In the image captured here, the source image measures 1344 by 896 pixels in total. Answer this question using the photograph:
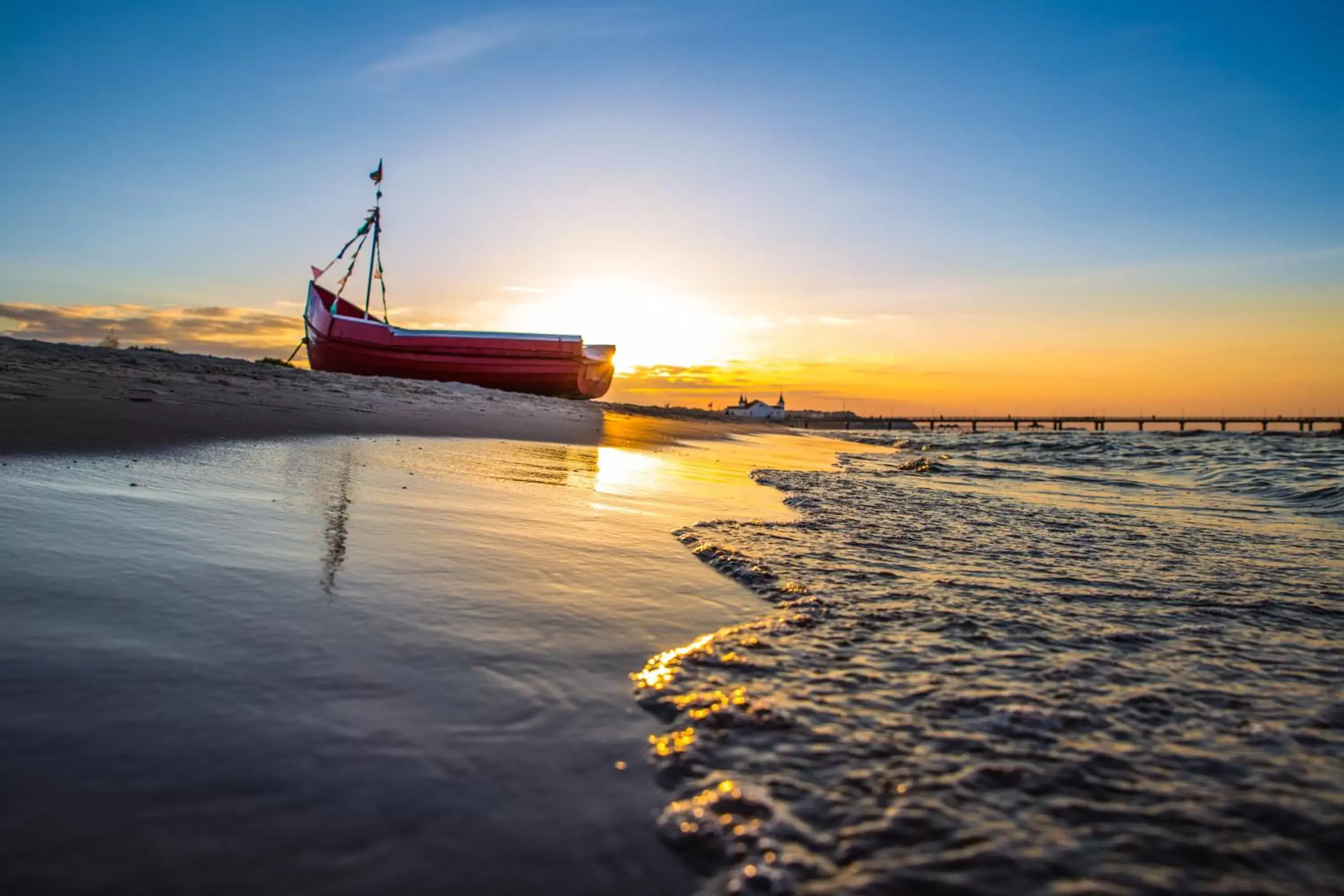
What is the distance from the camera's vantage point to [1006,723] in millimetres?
1835

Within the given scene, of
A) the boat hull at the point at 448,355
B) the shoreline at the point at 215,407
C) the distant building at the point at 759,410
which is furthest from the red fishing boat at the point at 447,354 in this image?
the distant building at the point at 759,410

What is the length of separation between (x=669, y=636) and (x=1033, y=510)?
16.5 feet

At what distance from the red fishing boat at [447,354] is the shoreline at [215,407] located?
10.0m

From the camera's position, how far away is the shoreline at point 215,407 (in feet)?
20.5

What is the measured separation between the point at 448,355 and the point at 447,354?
0.03 metres

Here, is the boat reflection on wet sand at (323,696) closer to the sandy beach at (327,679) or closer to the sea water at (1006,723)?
the sandy beach at (327,679)

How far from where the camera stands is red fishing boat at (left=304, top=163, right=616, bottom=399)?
2877cm

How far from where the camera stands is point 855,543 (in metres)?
4.18

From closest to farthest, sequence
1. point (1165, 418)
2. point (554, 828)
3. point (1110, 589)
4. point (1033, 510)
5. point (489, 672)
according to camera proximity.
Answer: point (554, 828)
point (489, 672)
point (1110, 589)
point (1033, 510)
point (1165, 418)

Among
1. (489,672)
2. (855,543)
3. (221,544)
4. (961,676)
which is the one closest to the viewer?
(489,672)

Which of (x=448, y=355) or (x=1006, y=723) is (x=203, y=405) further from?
(x=448, y=355)

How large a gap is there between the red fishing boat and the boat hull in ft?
0.08

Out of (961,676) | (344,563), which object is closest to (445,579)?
(344,563)

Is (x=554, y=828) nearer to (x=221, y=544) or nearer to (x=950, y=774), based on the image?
(x=950, y=774)
